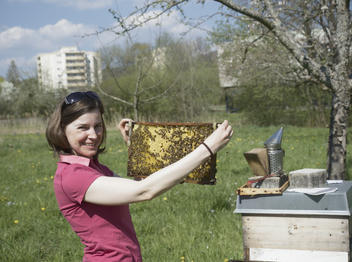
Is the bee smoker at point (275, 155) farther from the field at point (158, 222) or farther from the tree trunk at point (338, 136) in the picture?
the tree trunk at point (338, 136)

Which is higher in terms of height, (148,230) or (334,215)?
(334,215)

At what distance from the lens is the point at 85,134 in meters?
1.78

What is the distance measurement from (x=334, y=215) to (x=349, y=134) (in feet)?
33.4

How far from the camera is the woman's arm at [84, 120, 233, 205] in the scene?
153 centimetres

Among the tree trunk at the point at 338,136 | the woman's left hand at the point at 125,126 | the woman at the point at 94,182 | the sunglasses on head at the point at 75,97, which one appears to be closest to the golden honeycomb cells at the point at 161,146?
the woman's left hand at the point at 125,126

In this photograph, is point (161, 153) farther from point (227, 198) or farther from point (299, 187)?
point (227, 198)

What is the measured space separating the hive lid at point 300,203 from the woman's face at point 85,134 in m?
1.00

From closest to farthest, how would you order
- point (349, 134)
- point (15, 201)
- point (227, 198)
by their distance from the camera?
point (227, 198)
point (15, 201)
point (349, 134)

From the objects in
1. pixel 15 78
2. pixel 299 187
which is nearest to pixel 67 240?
pixel 299 187

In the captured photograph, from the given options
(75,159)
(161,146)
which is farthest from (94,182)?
(161,146)

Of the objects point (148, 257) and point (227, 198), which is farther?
point (227, 198)

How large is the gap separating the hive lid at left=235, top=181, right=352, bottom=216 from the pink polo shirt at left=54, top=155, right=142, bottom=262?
845 millimetres

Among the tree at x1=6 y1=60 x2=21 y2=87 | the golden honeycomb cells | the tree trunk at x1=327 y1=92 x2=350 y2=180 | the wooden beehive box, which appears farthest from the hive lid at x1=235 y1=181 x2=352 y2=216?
the tree at x1=6 y1=60 x2=21 y2=87

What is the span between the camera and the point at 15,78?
2767 centimetres
